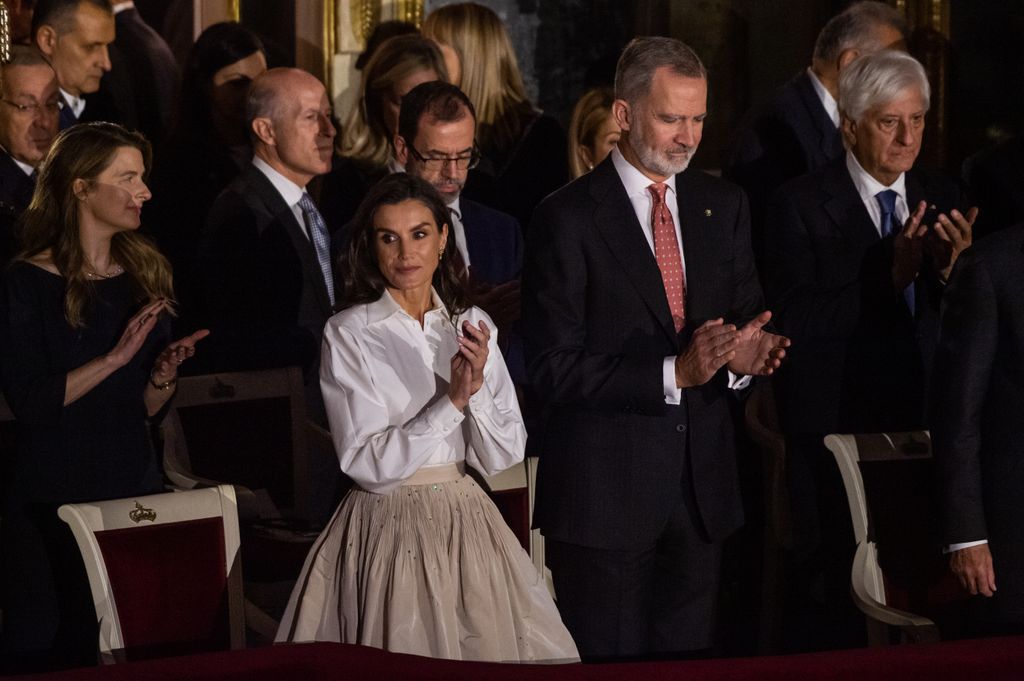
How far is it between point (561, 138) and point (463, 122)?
58.2 inches

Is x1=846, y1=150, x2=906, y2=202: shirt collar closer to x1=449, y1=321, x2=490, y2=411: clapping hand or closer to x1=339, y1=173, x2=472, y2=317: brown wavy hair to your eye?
x1=339, y1=173, x2=472, y2=317: brown wavy hair

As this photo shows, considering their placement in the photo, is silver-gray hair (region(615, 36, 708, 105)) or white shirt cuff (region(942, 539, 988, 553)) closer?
white shirt cuff (region(942, 539, 988, 553))

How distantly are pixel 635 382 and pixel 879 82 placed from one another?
139 cm

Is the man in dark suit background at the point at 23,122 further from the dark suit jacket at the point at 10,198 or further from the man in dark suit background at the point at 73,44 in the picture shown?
the man in dark suit background at the point at 73,44

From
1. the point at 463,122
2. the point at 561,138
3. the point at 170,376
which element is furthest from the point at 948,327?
the point at 561,138

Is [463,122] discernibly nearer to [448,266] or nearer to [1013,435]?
[448,266]

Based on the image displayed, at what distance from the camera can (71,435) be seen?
3568mm

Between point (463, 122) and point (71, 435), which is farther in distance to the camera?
point (463, 122)

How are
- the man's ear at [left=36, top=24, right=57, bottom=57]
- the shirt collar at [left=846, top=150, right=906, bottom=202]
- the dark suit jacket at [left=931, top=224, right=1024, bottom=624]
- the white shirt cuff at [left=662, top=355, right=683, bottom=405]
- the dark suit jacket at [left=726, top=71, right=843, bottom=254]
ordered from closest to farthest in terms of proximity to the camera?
the dark suit jacket at [left=931, top=224, right=1024, bottom=624] → the white shirt cuff at [left=662, top=355, right=683, bottom=405] → the shirt collar at [left=846, top=150, right=906, bottom=202] → the dark suit jacket at [left=726, top=71, right=843, bottom=254] → the man's ear at [left=36, top=24, right=57, bottom=57]

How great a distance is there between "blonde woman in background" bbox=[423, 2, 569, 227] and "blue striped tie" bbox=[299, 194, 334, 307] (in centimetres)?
99

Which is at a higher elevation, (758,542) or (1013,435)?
(1013,435)

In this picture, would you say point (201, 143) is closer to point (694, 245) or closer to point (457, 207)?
point (457, 207)

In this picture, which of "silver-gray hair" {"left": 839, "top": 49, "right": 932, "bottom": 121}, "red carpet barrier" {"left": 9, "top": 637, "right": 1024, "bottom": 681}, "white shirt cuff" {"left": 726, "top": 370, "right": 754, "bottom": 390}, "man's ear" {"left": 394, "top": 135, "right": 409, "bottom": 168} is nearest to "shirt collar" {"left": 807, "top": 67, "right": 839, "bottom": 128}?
"silver-gray hair" {"left": 839, "top": 49, "right": 932, "bottom": 121}

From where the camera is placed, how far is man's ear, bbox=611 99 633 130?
10.8 feet
